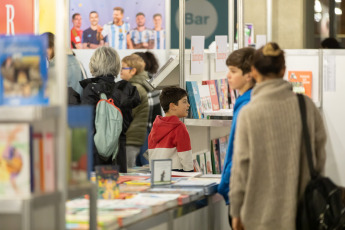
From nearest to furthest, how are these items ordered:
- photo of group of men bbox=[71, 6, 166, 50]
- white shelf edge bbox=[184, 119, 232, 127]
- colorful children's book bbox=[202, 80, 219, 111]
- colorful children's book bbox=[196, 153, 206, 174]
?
white shelf edge bbox=[184, 119, 232, 127], colorful children's book bbox=[196, 153, 206, 174], colorful children's book bbox=[202, 80, 219, 111], photo of group of men bbox=[71, 6, 166, 50]

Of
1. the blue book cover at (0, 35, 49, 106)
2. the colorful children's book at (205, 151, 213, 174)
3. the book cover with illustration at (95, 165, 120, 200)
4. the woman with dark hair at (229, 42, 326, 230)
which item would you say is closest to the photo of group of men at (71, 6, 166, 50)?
the colorful children's book at (205, 151, 213, 174)

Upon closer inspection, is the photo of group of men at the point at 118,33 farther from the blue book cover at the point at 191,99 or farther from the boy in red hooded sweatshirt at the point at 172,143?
the boy in red hooded sweatshirt at the point at 172,143

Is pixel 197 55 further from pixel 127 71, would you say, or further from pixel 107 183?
pixel 107 183

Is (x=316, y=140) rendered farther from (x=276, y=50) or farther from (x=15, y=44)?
(x=15, y=44)

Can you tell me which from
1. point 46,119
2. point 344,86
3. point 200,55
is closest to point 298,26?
point 344,86

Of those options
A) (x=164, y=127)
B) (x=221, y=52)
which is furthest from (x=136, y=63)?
(x=164, y=127)

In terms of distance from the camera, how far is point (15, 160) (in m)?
2.68

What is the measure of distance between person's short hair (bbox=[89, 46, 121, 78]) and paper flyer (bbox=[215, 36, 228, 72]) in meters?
1.44

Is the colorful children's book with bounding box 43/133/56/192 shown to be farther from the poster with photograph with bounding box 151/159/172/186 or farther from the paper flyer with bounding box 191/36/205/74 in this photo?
the paper flyer with bounding box 191/36/205/74

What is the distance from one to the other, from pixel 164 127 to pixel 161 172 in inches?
27.8

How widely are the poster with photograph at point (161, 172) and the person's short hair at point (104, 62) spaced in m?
1.71

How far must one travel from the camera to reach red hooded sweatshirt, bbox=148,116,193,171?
4840 millimetres

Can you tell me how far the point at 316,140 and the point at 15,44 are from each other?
1.56 meters

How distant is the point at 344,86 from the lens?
783 cm
